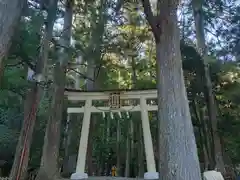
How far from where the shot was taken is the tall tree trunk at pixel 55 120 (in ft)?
17.6

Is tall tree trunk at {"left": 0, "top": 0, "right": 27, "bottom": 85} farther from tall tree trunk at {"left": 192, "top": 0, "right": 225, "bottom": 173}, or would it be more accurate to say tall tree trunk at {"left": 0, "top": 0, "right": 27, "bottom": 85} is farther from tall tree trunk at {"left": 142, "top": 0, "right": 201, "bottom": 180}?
tall tree trunk at {"left": 192, "top": 0, "right": 225, "bottom": 173}

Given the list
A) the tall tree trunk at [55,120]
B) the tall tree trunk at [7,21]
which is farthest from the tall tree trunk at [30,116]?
the tall tree trunk at [7,21]

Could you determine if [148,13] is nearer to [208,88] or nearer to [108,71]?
[208,88]

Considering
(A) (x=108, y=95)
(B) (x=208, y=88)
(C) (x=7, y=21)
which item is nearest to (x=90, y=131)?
(A) (x=108, y=95)

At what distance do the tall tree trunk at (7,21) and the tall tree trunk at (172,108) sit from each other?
5.99 ft

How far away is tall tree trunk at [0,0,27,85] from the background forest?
109 centimetres

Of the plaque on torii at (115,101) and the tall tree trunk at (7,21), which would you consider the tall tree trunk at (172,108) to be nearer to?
the tall tree trunk at (7,21)

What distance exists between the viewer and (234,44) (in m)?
8.11

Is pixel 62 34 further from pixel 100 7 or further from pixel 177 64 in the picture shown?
pixel 177 64

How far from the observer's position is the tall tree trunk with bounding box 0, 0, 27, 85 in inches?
146

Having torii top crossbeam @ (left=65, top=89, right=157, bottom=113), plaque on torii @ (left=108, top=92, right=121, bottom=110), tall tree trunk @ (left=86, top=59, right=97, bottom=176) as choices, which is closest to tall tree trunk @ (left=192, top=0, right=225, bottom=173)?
torii top crossbeam @ (left=65, top=89, right=157, bottom=113)

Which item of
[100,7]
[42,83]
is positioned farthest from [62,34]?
[42,83]

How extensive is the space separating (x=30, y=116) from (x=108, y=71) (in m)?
4.23

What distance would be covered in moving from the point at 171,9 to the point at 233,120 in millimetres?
4992
